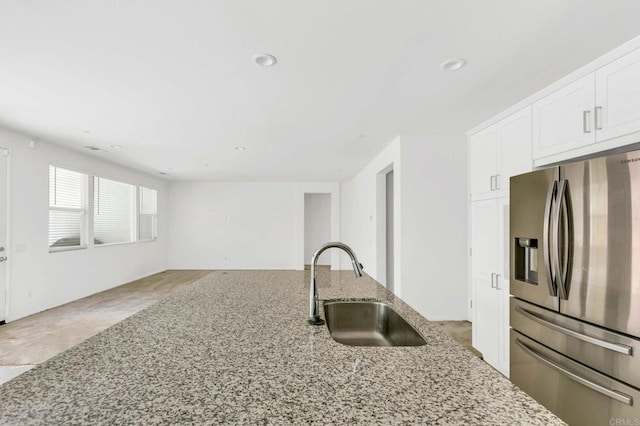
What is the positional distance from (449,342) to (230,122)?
3249mm

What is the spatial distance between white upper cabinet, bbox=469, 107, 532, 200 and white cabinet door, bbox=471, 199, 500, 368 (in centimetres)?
15

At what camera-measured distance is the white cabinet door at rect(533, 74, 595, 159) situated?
202 centimetres

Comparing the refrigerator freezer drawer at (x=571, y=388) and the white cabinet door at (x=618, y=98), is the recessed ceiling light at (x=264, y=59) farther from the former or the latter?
the refrigerator freezer drawer at (x=571, y=388)

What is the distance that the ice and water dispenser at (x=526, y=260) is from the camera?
2105 mm

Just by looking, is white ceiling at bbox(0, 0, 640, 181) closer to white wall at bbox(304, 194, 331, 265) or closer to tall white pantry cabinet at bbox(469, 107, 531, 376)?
tall white pantry cabinet at bbox(469, 107, 531, 376)

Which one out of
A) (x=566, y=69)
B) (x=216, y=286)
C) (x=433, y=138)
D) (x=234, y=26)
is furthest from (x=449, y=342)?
(x=433, y=138)

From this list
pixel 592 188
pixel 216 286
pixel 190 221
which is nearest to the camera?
pixel 592 188

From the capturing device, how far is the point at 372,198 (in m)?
5.72

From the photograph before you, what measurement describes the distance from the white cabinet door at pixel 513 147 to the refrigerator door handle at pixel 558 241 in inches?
28.8

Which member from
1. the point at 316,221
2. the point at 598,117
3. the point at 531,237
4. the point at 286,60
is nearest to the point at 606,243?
the point at 531,237

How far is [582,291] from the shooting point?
169cm

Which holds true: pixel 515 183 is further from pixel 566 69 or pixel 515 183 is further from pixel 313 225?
pixel 313 225

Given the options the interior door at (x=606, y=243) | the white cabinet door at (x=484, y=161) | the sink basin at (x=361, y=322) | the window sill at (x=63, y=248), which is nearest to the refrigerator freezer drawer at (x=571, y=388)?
the interior door at (x=606, y=243)

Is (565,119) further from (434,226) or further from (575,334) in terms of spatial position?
(434,226)
